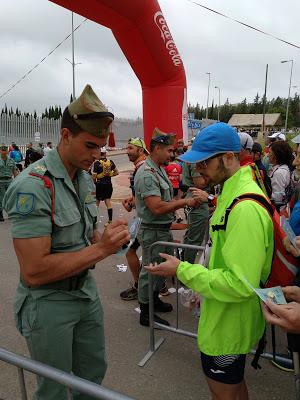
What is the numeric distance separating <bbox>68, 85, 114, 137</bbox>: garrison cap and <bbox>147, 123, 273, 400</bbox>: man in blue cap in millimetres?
470

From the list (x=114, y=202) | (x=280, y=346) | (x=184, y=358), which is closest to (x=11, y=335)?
(x=184, y=358)

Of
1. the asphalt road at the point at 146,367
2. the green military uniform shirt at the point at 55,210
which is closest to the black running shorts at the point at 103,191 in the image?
the asphalt road at the point at 146,367

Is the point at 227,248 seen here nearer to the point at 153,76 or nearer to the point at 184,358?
the point at 184,358

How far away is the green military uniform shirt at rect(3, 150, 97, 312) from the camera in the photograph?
158 cm

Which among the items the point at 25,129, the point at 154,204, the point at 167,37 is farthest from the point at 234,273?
the point at 25,129

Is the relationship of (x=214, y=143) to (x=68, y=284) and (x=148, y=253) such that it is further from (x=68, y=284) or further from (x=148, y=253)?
(x=148, y=253)

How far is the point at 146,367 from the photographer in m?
3.08

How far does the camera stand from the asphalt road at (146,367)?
2.78m

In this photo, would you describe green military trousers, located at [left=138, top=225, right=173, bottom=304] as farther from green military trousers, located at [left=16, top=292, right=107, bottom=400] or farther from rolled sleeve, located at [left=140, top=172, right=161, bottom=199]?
green military trousers, located at [left=16, top=292, right=107, bottom=400]

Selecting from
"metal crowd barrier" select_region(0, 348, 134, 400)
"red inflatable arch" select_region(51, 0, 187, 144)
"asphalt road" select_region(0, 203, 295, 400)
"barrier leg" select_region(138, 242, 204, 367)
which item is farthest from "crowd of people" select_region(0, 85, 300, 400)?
"red inflatable arch" select_region(51, 0, 187, 144)

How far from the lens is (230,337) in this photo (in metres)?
1.74

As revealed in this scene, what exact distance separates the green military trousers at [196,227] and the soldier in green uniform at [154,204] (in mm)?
872

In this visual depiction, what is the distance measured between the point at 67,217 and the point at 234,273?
0.83 m

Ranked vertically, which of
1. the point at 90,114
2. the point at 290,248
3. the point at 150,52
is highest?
the point at 150,52
